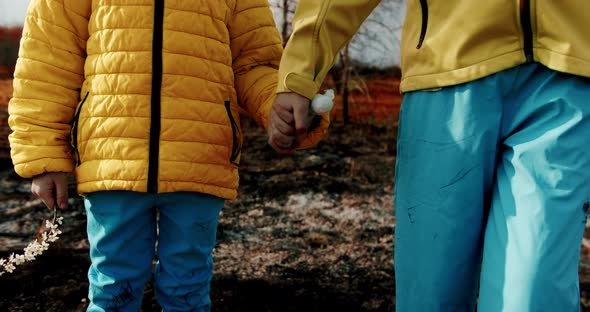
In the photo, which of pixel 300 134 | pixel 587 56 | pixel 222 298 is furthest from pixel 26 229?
pixel 587 56

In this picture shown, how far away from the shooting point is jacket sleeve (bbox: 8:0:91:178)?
1.74m

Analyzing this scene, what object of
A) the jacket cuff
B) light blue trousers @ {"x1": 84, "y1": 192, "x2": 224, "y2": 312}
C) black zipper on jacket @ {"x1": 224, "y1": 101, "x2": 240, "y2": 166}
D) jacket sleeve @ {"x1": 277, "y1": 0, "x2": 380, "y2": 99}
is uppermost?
jacket sleeve @ {"x1": 277, "y1": 0, "x2": 380, "y2": 99}

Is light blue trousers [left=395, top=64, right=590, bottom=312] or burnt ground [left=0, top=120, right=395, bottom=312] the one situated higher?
light blue trousers [left=395, top=64, right=590, bottom=312]

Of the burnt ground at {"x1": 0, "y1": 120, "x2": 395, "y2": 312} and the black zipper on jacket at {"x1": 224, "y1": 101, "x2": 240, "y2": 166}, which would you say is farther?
the burnt ground at {"x1": 0, "y1": 120, "x2": 395, "y2": 312}

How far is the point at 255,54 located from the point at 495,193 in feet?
3.02

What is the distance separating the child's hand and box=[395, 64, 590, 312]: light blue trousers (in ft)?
3.28

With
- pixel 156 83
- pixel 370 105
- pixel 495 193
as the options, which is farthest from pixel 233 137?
pixel 370 105

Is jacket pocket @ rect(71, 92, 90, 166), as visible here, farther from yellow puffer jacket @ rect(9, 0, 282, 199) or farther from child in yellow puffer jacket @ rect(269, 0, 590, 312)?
child in yellow puffer jacket @ rect(269, 0, 590, 312)

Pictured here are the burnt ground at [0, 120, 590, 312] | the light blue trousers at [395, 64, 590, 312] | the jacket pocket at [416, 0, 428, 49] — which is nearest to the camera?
the light blue trousers at [395, 64, 590, 312]

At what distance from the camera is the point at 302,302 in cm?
253

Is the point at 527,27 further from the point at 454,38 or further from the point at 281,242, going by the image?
the point at 281,242

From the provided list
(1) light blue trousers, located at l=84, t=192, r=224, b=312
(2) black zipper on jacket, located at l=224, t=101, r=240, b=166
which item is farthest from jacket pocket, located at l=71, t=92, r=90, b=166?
(2) black zipper on jacket, located at l=224, t=101, r=240, b=166

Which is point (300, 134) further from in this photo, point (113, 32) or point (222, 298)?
point (222, 298)

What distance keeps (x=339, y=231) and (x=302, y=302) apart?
94 cm
